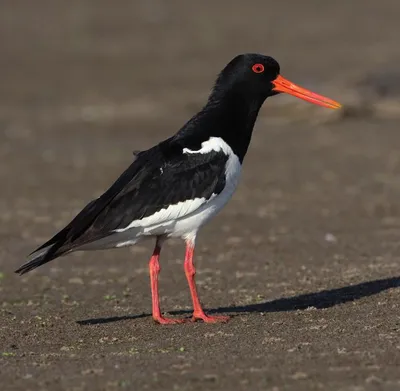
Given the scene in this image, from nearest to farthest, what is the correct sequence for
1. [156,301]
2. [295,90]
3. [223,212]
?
[156,301] < [295,90] < [223,212]

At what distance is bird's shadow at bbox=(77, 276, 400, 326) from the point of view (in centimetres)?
912

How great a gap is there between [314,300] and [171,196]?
1809 mm

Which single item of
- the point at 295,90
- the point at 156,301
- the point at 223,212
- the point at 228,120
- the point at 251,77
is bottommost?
the point at 156,301

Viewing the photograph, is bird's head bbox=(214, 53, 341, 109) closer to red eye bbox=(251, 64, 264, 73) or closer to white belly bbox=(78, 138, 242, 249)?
red eye bbox=(251, 64, 264, 73)

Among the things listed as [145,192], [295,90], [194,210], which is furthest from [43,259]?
[295,90]

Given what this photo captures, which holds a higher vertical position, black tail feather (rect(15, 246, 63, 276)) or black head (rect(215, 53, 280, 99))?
black head (rect(215, 53, 280, 99))

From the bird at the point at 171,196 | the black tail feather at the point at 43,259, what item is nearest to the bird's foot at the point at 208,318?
the bird at the point at 171,196

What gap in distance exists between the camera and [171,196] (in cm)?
851

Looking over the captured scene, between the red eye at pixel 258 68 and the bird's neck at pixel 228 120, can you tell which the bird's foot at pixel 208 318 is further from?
the red eye at pixel 258 68

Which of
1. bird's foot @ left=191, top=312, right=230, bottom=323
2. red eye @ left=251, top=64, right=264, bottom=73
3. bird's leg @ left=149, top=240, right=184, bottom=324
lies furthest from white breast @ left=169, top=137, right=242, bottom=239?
red eye @ left=251, top=64, right=264, bottom=73

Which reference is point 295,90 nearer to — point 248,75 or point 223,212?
point 248,75

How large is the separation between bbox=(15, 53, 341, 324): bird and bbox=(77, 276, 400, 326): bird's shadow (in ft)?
1.94

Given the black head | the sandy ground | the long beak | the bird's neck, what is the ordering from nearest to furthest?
1. the sandy ground
2. the bird's neck
3. the black head
4. the long beak

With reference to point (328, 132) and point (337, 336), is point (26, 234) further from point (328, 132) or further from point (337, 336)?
point (328, 132)
